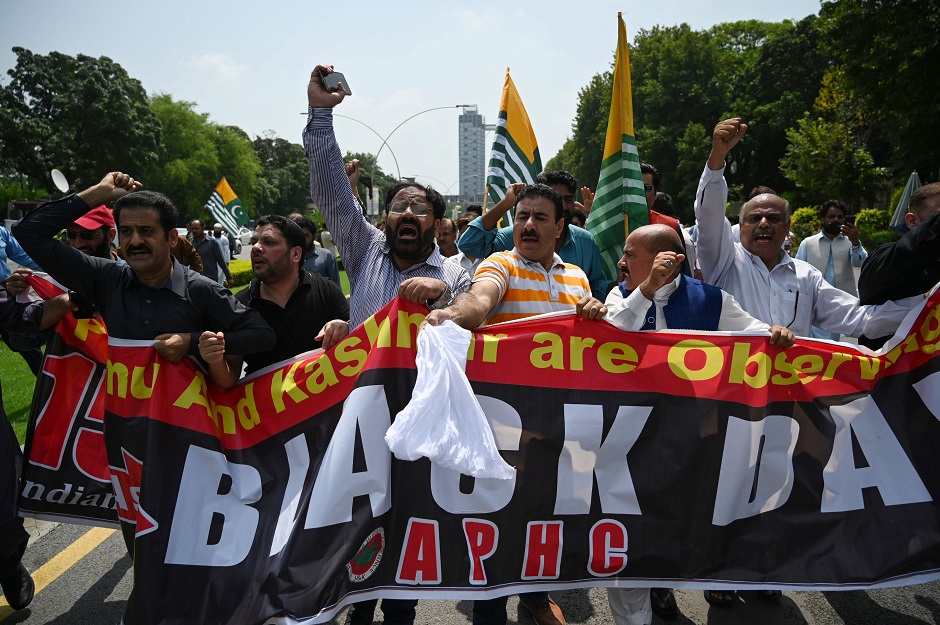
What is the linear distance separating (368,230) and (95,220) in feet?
6.51

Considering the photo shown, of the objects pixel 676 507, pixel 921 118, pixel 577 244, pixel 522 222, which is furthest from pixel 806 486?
pixel 921 118

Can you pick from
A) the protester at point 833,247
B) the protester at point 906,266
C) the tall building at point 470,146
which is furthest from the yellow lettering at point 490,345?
the tall building at point 470,146

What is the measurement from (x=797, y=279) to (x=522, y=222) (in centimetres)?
162

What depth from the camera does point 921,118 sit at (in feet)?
71.1

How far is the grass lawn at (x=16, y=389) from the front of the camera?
21.1 ft

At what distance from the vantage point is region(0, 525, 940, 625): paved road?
3629 mm

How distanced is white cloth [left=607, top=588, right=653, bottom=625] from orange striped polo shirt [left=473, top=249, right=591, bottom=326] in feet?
4.50

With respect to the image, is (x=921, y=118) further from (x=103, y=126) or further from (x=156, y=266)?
(x=103, y=126)

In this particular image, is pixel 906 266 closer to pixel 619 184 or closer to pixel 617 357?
pixel 617 357

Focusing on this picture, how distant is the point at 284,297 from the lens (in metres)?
3.72

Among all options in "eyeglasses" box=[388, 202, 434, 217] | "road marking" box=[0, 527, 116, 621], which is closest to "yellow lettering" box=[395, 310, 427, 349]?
"eyeglasses" box=[388, 202, 434, 217]

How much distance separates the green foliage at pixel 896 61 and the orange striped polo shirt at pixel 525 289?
22.0 metres

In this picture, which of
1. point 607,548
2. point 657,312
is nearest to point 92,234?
point 657,312

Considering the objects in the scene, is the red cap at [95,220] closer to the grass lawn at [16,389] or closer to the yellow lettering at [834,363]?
the grass lawn at [16,389]
